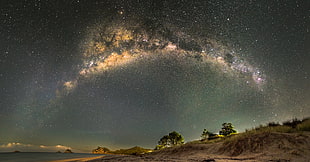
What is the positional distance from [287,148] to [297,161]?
161 cm

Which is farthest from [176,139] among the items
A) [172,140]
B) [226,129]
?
[226,129]

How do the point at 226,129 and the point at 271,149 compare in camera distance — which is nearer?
the point at 271,149

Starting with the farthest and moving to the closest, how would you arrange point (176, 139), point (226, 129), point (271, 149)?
point (176, 139) < point (226, 129) < point (271, 149)

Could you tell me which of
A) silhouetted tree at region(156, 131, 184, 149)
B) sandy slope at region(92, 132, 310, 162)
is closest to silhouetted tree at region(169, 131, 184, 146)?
silhouetted tree at region(156, 131, 184, 149)

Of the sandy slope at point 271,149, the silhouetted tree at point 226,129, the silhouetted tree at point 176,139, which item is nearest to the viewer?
the sandy slope at point 271,149

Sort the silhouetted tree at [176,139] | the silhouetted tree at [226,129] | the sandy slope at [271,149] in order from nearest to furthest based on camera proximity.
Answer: the sandy slope at [271,149] < the silhouetted tree at [226,129] < the silhouetted tree at [176,139]

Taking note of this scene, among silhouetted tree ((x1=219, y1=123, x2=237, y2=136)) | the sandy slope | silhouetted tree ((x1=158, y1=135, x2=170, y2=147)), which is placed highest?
the sandy slope

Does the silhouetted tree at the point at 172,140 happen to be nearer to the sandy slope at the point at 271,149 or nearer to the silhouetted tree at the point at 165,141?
the silhouetted tree at the point at 165,141

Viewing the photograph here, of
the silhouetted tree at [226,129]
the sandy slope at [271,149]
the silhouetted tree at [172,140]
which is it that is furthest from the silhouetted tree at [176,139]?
the sandy slope at [271,149]

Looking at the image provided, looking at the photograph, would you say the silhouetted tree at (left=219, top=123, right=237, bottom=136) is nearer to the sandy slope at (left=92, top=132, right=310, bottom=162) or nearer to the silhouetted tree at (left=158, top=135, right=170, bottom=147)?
the silhouetted tree at (left=158, top=135, right=170, bottom=147)

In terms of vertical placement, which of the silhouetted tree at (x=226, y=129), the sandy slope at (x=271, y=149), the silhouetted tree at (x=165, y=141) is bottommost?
the silhouetted tree at (x=165, y=141)

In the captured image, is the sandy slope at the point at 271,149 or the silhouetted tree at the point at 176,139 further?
the silhouetted tree at the point at 176,139

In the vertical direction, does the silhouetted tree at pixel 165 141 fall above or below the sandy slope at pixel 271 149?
below

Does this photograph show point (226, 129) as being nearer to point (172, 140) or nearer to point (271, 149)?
point (172, 140)
